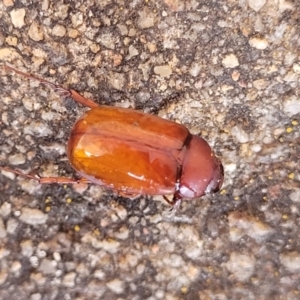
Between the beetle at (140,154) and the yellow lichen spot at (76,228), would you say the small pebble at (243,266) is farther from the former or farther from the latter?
the yellow lichen spot at (76,228)

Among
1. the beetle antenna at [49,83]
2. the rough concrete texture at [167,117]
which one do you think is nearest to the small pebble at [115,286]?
the rough concrete texture at [167,117]

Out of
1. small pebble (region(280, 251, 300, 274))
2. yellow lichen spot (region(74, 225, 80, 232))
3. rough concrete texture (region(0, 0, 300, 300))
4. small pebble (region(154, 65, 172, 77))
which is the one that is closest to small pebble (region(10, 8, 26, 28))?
rough concrete texture (region(0, 0, 300, 300))

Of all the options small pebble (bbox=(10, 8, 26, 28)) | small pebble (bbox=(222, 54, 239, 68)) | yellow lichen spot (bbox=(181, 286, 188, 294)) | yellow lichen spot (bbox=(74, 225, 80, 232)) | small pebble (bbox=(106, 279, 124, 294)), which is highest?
small pebble (bbox=(222, 54, 239, 68))

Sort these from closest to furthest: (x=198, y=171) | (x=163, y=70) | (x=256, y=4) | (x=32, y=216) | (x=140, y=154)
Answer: (x=140, y=154)
(x=198, y=171)
(x=256, y=4)
(x=163, y=70)
(x=32, y=216)

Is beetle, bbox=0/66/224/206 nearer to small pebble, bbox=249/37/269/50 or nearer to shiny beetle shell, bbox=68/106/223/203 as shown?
shiny beetle shell, bbox=68/106/223/203

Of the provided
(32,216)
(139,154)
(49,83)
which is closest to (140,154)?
(139,154)

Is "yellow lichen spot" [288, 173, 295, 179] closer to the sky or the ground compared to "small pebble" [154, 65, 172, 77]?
closer to the ground

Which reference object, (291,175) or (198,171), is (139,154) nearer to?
(198,171)
